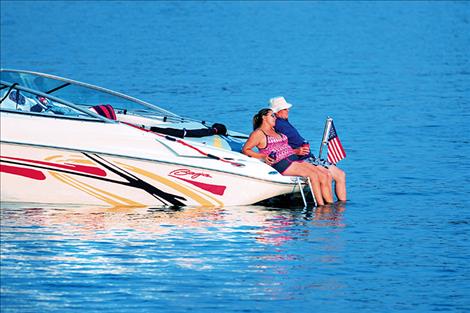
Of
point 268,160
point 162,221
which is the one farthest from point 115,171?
point 268,160

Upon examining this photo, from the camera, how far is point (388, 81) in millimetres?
35000

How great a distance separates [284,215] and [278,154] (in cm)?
85

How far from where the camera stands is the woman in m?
17.4

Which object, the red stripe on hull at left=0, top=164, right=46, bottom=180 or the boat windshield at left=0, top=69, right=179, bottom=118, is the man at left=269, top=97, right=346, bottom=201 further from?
the red stripe on hull at left=0, top=164, right=46, bottom=180

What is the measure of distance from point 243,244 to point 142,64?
942 inches

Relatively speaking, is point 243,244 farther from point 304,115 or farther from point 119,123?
point 304,115

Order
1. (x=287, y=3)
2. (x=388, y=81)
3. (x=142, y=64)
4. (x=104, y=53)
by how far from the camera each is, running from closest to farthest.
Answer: (x=388, y=81) → (x=142, y=64) → (x=104, y=53) → (x=287, y=3)

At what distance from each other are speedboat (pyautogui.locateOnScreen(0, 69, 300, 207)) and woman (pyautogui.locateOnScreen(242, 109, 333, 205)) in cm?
20

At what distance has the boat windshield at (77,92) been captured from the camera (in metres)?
18.2

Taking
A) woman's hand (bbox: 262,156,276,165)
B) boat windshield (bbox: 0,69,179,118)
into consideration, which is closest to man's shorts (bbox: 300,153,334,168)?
woman's hand (bbox: 262,156,276,165)

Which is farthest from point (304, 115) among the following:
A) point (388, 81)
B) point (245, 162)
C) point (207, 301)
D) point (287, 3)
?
point (287, 3)

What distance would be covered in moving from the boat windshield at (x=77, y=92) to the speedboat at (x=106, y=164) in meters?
0.95

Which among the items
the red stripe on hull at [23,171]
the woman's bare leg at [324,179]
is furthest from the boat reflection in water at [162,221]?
the red stripe on hull at [23,171]

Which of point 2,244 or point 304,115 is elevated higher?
point 304,115
